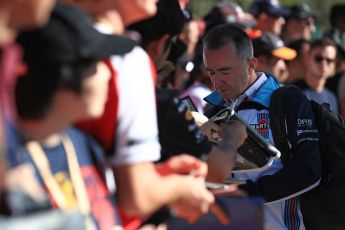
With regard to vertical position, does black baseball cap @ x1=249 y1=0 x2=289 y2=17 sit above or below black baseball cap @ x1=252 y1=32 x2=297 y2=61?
below

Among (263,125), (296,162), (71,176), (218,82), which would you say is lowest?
(296,162)

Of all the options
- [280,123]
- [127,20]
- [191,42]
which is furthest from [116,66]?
[191,42]

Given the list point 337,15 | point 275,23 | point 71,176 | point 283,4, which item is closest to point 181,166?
point 71,176

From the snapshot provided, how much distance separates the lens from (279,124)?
4.79 m

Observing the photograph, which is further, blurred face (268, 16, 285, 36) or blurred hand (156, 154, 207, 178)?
blurred face (268, 16, 285, 36)

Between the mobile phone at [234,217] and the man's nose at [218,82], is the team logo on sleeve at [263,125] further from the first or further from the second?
the mobile phone at [234,217]

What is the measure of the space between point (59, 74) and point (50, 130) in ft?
0.54

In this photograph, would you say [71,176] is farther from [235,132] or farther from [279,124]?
[279,124]

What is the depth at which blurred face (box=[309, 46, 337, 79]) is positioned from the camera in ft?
26.9

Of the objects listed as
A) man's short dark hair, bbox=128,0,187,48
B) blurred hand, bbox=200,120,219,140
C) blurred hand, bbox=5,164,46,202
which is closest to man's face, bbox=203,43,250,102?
blurred hand, bbox=200,120,219,140

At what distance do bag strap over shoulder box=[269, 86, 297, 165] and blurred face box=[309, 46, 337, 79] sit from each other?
341 centimetres

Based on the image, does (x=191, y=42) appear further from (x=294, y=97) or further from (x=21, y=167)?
(x=21, y=167)

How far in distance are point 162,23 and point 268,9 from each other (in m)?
7.07

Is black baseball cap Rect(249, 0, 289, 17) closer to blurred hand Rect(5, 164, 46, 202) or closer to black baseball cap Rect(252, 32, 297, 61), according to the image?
black baseball cap Rect(252, 32, 297, 61)
